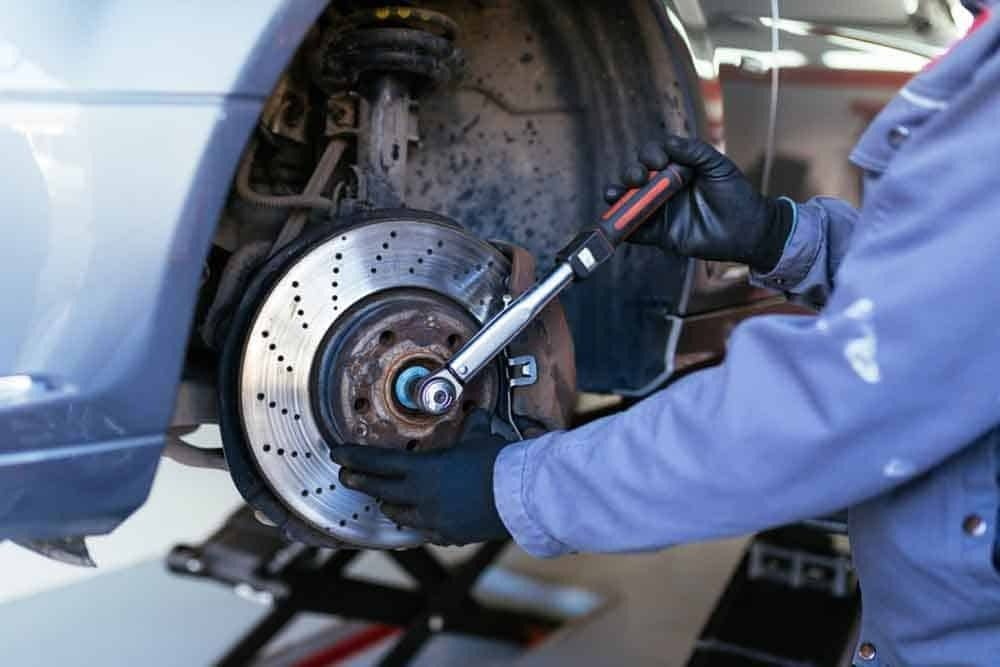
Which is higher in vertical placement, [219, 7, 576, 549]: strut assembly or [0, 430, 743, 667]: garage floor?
[219, 7, 576, 549]: strut assembly

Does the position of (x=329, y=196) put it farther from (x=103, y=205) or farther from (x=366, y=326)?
(x=103, y=205)

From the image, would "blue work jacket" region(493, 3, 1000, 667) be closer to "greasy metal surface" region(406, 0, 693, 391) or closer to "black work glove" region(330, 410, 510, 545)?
"black work glove" region(330, 410, 510, 545)

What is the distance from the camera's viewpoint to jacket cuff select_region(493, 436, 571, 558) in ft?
2.71

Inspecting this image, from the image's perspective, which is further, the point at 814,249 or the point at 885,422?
the point at 814,249

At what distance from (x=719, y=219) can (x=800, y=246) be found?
0.09 metres

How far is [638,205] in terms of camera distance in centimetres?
96

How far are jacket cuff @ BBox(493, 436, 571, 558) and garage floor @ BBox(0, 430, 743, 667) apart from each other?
4.44ft

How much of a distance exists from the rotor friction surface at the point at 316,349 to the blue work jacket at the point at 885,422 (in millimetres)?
191

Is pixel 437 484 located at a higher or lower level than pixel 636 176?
lower

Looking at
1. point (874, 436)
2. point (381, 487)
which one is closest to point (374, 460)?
point (381, 487)

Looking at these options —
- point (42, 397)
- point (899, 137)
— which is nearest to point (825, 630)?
point (899, 137)

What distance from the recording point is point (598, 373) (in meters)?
1.29

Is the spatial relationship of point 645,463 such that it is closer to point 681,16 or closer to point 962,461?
point 962,461

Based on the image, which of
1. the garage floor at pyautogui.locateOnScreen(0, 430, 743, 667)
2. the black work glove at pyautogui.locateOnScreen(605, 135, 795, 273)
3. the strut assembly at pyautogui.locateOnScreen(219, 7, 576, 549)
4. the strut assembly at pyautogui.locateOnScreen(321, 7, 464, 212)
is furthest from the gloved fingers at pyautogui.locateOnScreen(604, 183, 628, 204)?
the garage floor at pyautogui.locateOnScreen(0, 430, 743, 667)
